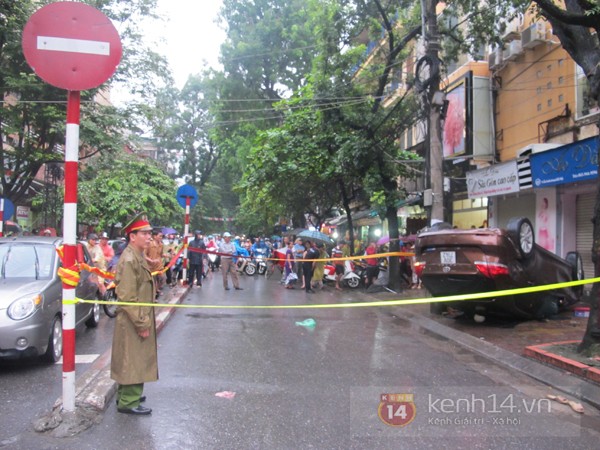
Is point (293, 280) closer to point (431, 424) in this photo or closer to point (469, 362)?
point (469, 362)

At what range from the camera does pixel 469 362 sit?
20.9ft

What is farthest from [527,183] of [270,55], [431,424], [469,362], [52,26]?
[270,55]

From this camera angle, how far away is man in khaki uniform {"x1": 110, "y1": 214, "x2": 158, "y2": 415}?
13.7ft

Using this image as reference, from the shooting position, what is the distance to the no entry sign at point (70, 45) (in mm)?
3859

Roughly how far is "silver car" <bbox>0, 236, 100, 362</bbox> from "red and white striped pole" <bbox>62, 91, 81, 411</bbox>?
25 cm

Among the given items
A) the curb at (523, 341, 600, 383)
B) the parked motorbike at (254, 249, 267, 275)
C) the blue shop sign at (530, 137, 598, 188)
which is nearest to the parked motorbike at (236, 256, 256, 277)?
the parked motorbike at (254, 249, 267, 275)

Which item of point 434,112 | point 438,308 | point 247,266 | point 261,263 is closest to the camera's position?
point 438,308

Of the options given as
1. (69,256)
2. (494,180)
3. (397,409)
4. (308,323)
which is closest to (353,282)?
(494,180)

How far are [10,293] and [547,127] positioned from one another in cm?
1329

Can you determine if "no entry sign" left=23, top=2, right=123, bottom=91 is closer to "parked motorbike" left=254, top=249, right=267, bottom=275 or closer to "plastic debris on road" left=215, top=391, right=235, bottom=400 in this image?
"plastic debris on road" left=215, top=391, right=235, bottom=400

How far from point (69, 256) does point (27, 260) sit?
10.2 ft

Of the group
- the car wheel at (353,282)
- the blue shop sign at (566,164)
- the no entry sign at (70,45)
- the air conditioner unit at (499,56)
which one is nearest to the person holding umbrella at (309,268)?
the car wheel at (353,282)

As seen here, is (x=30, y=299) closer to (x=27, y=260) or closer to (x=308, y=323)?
(x=27, y=260)

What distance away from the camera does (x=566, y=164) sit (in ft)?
36.4
